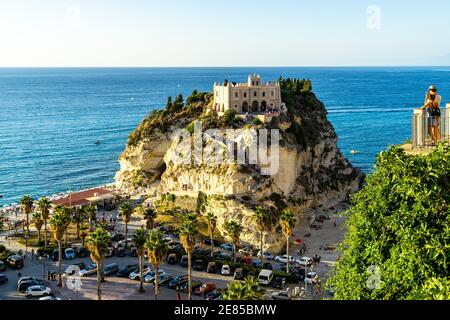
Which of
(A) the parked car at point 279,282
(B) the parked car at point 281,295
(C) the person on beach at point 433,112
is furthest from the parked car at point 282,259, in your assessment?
(C) the person on beach at point 433,112

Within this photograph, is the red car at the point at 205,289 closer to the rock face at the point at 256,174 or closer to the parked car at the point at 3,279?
the rock face at the point at 256,174

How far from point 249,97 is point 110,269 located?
40427 mm

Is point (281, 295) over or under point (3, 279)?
under

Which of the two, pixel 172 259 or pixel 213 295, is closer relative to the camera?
pixel 213 295

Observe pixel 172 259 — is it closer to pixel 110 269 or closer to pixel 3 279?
pixel 110 269

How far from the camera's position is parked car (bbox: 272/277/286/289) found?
48.1m

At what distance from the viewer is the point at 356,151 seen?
11144 cm

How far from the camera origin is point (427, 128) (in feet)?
72.7

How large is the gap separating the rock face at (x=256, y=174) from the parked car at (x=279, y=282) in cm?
1155

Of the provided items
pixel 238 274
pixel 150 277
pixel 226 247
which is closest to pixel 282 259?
pixel 226 247

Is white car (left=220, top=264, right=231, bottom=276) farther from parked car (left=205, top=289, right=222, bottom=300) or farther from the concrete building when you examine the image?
the concrete building

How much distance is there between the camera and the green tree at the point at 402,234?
18.5 metres

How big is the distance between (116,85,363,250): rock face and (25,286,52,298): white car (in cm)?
2530
